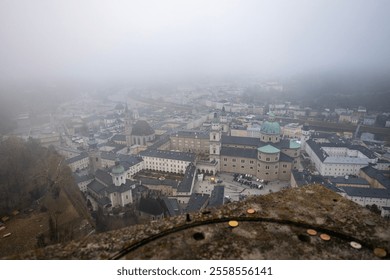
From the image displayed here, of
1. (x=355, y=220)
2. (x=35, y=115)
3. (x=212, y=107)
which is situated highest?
(x=355, y=220)

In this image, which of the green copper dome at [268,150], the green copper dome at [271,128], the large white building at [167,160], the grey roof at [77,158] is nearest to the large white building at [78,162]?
the grey roof at [77,158]

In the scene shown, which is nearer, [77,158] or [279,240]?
[279,240]

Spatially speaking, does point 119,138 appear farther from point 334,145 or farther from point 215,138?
point 334,145

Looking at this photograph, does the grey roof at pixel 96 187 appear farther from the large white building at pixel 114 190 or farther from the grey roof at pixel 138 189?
the grey roof at pixel 138 189

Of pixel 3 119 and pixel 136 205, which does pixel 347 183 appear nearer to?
pixel 136 205

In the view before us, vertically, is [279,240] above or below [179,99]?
above

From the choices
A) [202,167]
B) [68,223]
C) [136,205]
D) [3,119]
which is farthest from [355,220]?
[3,119]

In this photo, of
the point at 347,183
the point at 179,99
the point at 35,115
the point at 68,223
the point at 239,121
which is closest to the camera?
the point at 68,223

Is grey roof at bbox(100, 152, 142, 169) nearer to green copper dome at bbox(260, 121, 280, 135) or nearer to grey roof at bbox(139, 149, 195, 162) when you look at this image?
grey roof at bbox(139, 149, 195, 162)

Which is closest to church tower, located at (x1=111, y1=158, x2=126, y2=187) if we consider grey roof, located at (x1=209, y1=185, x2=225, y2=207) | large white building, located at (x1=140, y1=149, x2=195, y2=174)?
grey roof, located at (x1=209, y1=185, x2=225, y2=207)
